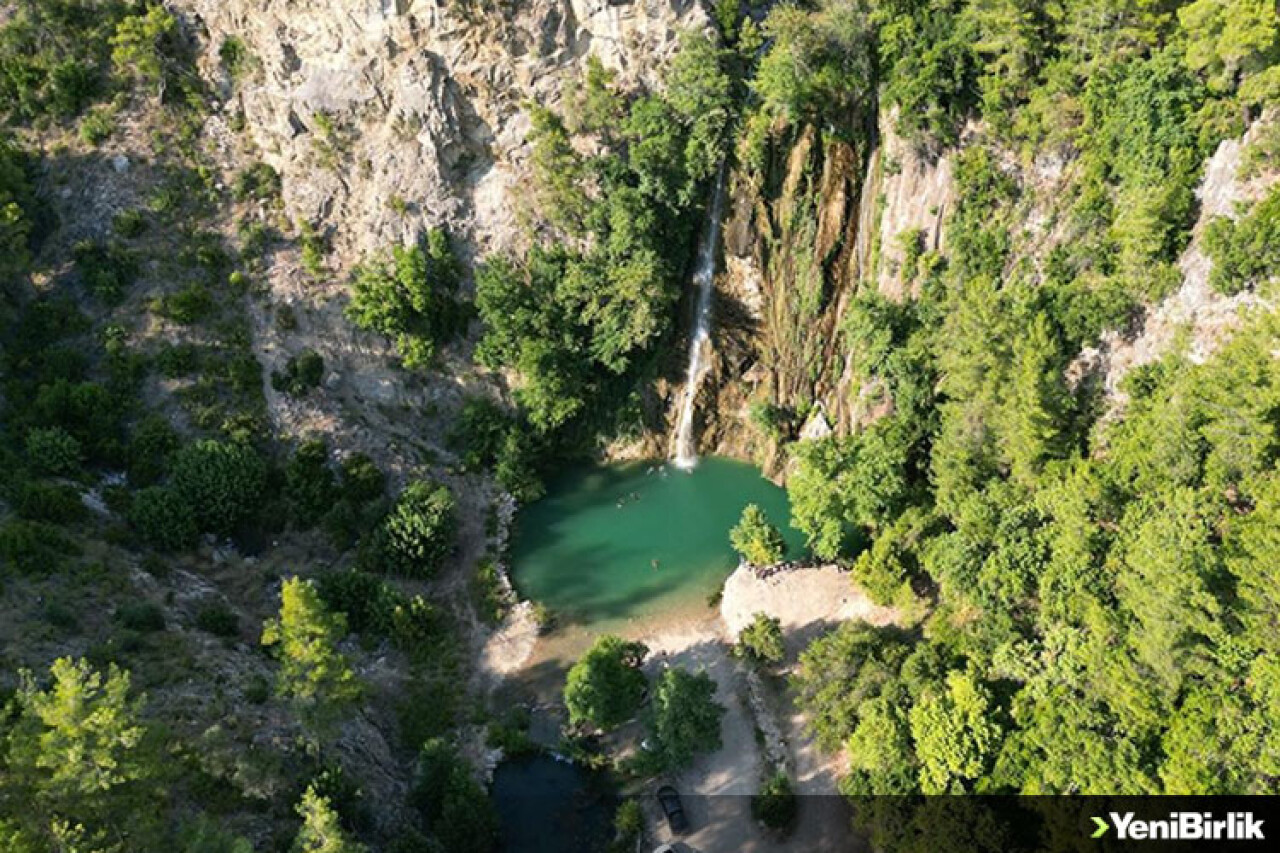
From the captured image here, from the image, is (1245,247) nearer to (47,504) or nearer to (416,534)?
(416,534)

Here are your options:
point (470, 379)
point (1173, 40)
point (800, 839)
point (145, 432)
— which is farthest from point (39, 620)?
point (1173, 40)

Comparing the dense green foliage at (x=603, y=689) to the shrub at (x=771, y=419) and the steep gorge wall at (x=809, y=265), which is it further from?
the shrub at (x=771, y=419)

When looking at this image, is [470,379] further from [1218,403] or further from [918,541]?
[1218,403]

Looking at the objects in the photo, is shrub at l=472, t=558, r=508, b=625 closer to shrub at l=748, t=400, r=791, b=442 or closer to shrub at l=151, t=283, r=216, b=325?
shrub at l=748, t=400, r=791, b=442

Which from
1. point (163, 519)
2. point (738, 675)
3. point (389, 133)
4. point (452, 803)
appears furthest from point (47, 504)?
point (738, 675)

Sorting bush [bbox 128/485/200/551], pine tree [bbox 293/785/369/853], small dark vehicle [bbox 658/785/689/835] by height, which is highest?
bush [bbox 128/485/200/551]

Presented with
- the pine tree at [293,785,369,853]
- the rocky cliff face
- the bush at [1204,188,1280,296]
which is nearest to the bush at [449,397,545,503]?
the rocky cliff face
